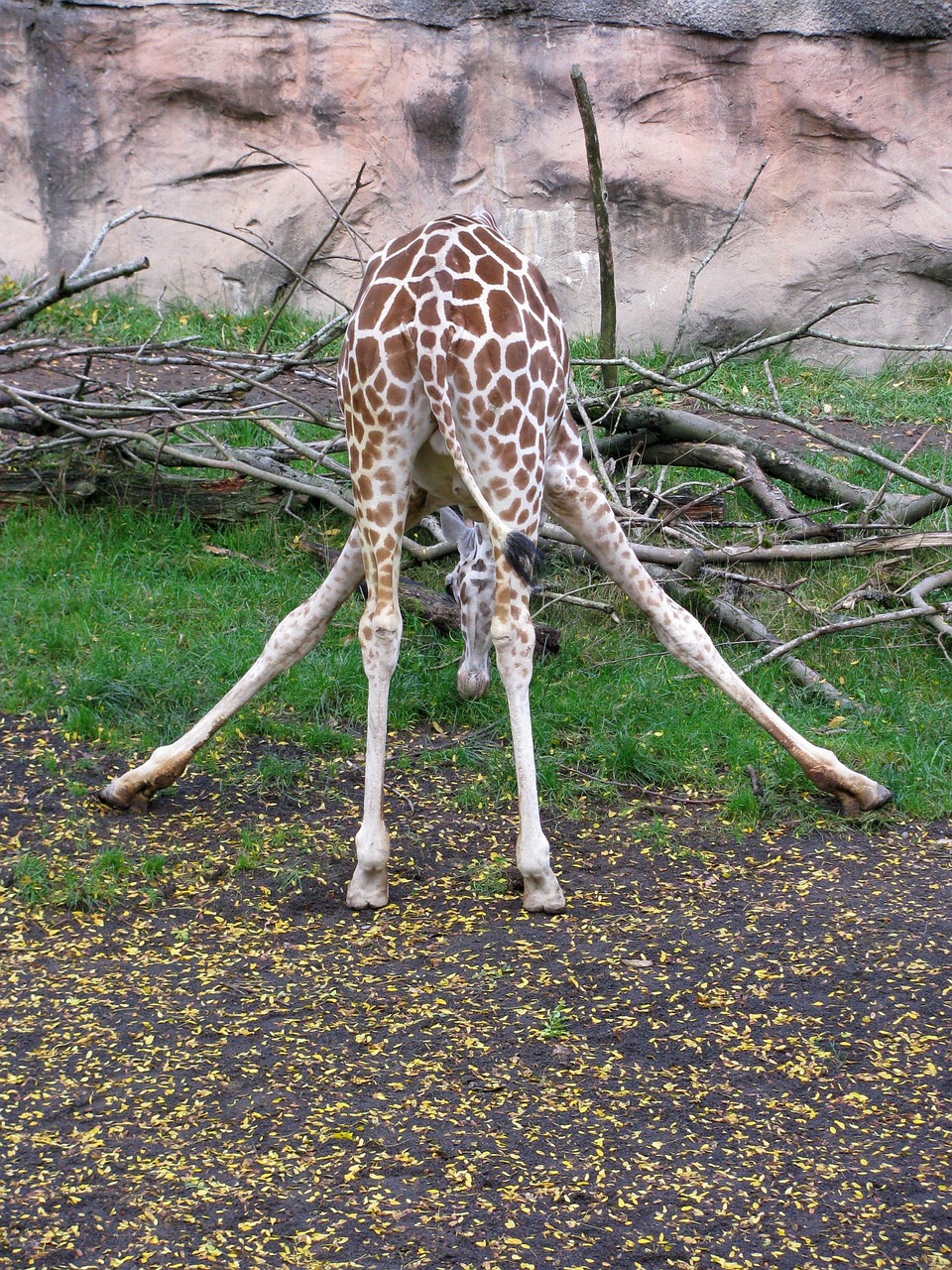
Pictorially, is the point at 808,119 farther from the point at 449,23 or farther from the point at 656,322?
the point at 449,23

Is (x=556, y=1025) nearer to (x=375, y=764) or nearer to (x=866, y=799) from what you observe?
(x=375, y=764)

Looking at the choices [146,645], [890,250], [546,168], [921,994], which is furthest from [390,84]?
[921,994]

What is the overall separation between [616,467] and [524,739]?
320 centimetres

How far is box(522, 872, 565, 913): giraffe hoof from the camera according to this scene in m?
4.06

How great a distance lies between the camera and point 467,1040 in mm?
3414

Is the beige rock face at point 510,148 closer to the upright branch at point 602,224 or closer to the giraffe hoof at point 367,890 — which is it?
the upright branch at point 602,224

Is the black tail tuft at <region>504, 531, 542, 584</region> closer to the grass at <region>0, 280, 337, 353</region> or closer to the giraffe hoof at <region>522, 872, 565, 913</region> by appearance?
the giraffe hoof at <region>522, 872, 565, 913</region>

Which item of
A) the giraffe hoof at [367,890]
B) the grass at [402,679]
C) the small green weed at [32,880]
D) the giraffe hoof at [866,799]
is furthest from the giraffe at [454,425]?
the giraffe hoof at [866,799]

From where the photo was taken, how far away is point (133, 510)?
23.0ft

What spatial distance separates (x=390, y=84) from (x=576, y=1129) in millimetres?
8516

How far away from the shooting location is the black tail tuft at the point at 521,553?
387 centimetres

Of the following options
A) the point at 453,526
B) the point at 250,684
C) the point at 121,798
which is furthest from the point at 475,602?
the point at 121,798

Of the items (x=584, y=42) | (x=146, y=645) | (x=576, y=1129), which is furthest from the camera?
(x=584, y=42)

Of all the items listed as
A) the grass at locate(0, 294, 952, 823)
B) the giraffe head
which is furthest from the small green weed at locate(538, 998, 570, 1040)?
the giraffe head
